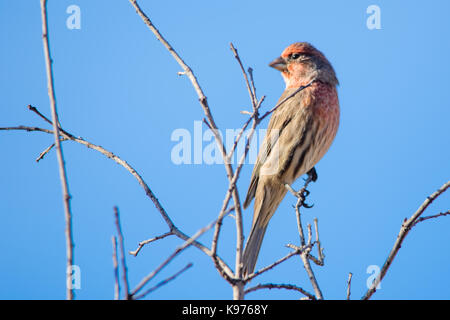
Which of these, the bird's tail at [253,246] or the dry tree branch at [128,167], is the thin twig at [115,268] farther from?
the bird's tail at [253,246]

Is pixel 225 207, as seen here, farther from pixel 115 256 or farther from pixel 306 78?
pixel 306 78

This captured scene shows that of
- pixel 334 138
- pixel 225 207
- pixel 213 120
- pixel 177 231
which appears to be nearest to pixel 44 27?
pixel 213 120

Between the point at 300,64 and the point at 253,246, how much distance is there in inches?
98.0

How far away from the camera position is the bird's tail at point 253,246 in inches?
206

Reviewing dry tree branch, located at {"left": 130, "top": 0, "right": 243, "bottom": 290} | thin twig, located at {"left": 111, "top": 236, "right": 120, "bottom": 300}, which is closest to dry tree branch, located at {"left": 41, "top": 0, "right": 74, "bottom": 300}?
thin twig, located at {"left": 111, "top": 236, "right": 120, "bottom": 300}

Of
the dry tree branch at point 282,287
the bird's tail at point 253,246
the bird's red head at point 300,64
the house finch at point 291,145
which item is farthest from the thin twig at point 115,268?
the bird's red head at point 300,64

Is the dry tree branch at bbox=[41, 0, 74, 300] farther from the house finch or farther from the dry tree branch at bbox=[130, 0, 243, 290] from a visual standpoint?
the house finch

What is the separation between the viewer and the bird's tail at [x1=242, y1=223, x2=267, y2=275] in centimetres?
524

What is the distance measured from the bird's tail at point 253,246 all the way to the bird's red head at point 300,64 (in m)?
1.90

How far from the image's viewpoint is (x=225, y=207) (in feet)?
8.27

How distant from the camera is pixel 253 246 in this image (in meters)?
5.59

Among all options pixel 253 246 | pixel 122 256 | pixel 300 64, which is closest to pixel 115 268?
pixel 122 256

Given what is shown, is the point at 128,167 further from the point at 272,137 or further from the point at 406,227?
the point at 272,137
